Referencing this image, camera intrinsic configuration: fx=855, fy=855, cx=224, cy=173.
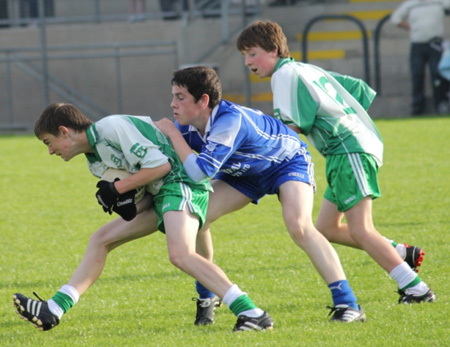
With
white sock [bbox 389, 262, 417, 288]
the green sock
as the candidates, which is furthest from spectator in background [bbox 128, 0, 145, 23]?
the green sock

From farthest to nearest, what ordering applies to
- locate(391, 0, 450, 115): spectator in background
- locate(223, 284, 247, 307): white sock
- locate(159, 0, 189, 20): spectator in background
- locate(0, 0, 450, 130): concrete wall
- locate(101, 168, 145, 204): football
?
locate(159, 0, 189, 20): spectator in background → locate(0, 0, 450, 130): concrete wall → locate(391, 0, 450, 115): spectator in background → locate(101, 168, 145, 204): football → locate(223, 284, 247, 307): white sock

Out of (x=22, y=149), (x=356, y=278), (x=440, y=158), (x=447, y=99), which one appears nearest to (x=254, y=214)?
(x=356, y=278)

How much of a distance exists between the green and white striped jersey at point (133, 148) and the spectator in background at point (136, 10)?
544 inches

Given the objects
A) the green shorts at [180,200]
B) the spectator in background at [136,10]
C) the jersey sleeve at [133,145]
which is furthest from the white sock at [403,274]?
the spectator in background at [136,10]

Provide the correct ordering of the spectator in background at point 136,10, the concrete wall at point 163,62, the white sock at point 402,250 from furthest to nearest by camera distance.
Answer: the spectator in background at point 136,10 → the concrete wall at point 163,62 → the white sock at point 402,250

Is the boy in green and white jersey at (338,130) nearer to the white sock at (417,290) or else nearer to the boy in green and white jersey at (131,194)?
the white sock at (417,290)

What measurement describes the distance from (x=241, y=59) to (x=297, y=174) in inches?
510

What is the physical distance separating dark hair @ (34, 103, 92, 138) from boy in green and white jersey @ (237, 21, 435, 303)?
1.08m

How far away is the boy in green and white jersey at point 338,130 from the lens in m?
4.82

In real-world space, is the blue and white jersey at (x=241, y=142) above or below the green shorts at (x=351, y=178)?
above

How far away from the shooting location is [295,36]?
60.3 feet

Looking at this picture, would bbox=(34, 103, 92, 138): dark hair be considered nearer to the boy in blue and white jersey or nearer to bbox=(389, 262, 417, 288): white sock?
the boy in blue and white jersey

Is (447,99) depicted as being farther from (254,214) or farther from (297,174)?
(297,174)

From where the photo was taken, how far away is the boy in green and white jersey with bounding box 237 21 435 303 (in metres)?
4.82
